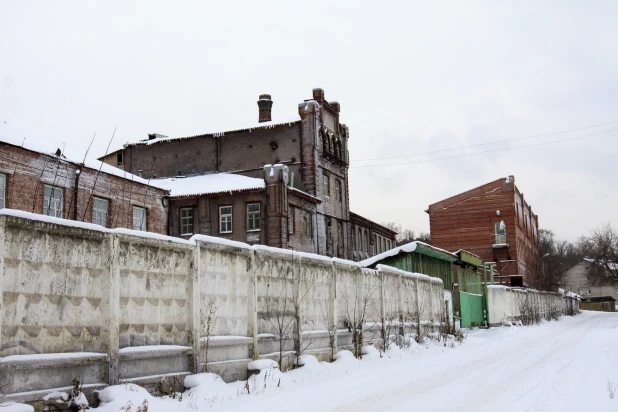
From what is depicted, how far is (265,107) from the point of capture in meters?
44.5

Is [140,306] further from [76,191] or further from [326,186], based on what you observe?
[326,186]

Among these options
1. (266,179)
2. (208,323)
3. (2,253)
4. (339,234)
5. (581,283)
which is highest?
(266,179)

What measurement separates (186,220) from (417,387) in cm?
2937

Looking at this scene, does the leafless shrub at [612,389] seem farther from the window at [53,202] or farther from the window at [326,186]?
the window at [326,186]

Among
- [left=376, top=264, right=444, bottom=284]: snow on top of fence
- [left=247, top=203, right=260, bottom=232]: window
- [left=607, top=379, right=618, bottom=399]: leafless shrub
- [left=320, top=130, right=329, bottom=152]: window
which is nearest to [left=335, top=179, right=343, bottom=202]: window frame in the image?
[left=320, top=130, right=329, bottom=152]: window

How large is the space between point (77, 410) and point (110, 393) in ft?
1.53

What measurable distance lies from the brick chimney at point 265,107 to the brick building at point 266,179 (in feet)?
→ 0.24

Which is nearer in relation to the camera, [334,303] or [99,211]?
[334,303]

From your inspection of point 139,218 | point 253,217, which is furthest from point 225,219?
point 139,218

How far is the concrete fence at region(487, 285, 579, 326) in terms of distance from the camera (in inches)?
1314

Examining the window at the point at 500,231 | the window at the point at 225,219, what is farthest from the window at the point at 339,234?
the window at the point at 500,231

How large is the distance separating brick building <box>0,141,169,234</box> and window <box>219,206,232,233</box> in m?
5.03

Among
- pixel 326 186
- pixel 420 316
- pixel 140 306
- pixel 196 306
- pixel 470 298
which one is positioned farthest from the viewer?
pixel 326 186

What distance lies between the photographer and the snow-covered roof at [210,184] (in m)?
36.2
